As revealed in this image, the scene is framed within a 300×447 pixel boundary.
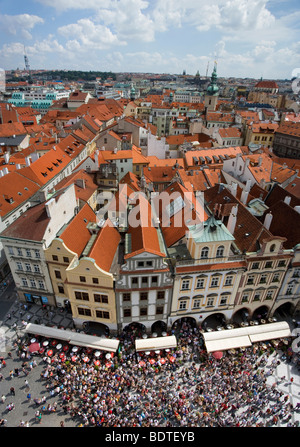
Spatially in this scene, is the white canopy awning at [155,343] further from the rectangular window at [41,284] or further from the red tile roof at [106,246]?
the rectangular window at [41,284]

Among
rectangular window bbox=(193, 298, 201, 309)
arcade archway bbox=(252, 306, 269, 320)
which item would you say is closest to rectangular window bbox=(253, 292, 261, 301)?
arcade archway bbox=(252, 306, 269, 320)

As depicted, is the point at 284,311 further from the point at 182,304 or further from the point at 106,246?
the point at 106,246

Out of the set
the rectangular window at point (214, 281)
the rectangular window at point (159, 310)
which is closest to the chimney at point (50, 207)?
the rectangular window at point (159, 310)

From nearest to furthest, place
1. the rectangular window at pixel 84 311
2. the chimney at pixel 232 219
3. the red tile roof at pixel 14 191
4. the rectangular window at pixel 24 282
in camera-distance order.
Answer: the rectangular window at pixel 84 311 < the chimney at pixel 232 219 < the rectangular window at pixel 24 282 < the red tile roof at pixel 14 191

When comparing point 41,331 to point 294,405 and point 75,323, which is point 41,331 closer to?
point 75,323

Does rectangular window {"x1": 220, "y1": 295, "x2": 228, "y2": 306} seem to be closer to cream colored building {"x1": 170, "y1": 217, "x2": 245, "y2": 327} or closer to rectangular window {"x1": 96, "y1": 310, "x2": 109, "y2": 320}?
cream colored building {"x1": 170, "y1": 217, "x2": 245, "y2": 327}

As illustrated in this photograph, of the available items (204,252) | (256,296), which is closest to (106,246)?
(204,252)
